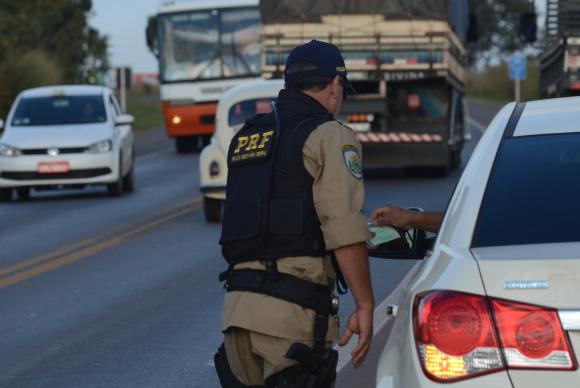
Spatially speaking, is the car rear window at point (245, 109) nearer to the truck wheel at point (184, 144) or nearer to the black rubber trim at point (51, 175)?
the black rubber trim at point (51, 175)

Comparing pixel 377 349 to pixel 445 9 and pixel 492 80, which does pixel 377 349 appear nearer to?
pixel 445 9

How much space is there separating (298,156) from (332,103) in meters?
0.28

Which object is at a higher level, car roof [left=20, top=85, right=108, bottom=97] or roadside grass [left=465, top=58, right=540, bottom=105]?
car roof [left=20, top=85, right=108, bottom=97]

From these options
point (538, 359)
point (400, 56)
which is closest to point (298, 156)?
point (538, 359)

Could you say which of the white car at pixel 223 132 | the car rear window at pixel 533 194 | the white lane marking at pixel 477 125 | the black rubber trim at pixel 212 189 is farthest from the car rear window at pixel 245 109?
the white lane marking at pixel 477 125

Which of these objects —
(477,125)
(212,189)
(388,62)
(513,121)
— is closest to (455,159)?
(388,62)

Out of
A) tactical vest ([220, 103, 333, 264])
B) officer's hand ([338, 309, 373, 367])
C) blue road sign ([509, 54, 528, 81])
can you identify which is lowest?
blue road sign ([509, 54, 528, 81])

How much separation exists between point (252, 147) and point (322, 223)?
34 cm

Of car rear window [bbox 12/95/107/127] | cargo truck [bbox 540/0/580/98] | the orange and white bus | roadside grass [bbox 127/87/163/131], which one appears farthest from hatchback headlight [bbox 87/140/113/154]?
roadside grass [bbox 127/87/163/131]

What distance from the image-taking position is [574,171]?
14.7 feet

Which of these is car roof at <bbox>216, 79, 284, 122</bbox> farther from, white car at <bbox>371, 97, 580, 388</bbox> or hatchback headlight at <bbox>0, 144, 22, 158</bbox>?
white car at <bbox>371, 97, 580, 388</bbox>

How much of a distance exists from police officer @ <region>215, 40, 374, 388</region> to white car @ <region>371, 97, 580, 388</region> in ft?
1.09

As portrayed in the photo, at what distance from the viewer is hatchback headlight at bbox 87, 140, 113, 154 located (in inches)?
878

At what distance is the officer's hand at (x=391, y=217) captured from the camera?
5.24 meters
